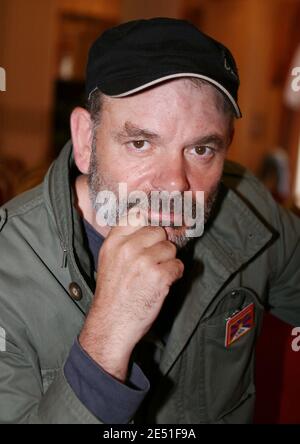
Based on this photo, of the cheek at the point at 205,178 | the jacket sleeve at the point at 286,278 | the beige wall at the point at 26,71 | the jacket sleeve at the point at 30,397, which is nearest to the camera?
the jacket sleeve at the point at 30,397

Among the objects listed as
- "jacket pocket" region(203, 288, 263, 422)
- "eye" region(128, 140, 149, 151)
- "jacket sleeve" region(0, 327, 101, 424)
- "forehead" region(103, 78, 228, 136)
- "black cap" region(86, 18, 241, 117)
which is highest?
"black cap" region(86, 18, 241, 117)

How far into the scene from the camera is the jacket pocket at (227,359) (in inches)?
43.0

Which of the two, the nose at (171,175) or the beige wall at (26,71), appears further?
the beige wall at (26,71)

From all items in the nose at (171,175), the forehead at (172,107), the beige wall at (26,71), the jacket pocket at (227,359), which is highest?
the forehead at (172,107)

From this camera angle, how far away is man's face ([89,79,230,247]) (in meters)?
0.90

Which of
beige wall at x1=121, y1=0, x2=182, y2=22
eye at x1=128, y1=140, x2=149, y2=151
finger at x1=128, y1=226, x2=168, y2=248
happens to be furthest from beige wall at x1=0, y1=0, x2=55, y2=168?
finger at x1=128, y1=226, x2=168, y2=248

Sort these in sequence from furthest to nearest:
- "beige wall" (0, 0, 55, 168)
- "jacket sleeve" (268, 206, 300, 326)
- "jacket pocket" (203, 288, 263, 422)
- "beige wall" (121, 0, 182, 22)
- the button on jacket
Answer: "beige wall" (0, 0, 55, 168)
"beige wall" (121, 0, 182, 22)
"jacket sleeve" (268, 206, 300, 326)
"jacket pocket" (203, 288, 263, 422)
the button on jacket

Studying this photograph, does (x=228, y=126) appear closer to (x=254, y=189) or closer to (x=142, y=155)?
(x=142, y=155)

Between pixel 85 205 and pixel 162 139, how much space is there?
0.27 metres

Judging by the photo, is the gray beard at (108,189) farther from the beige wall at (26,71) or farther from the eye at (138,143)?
the beige wall at (26,71)

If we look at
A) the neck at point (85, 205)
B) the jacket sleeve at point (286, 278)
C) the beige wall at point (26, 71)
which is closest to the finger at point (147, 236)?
the neck at point (85, 205)

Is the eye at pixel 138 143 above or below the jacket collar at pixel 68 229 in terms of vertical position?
above

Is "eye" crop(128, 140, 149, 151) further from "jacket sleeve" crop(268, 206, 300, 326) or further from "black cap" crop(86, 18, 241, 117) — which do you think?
"jacket sleeve" crop(268, 206, 300, 326)

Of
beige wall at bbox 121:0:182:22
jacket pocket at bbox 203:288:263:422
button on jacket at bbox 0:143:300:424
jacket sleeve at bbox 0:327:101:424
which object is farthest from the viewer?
beige wall at bbox 121:0:182:22
